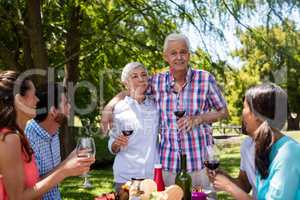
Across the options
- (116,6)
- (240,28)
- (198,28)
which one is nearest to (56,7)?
(116,6)

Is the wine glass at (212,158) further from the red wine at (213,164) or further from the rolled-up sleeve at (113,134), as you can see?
the rolled-up sleeve at (113,134)

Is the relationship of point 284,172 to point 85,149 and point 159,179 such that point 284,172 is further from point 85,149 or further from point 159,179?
point 85,149

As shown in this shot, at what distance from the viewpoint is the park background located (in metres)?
6.96

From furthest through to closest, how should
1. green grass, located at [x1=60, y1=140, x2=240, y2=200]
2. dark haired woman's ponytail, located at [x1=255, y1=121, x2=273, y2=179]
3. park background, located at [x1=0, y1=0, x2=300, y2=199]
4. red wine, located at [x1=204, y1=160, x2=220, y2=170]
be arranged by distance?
green grass, located at [x1=60, y1=140, x2=240, y2=200] → park background, located at [x1=0, y1=0, x2=300, y2=199] → red wine, located at [x1=204, y1=160, x2=220, y2=170] → dark haired woman's ponytail, located at [x1=255, y1=121, x2=273, y2=179]

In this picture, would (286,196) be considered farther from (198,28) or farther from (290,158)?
(198,28)

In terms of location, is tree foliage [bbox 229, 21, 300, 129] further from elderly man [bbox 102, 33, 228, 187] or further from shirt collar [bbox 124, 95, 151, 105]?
shirt collar [bbox 124, 95, 151, 105]

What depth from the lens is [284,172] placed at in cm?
238

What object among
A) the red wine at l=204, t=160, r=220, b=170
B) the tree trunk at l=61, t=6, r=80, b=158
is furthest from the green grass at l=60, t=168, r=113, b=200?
the red wine at l=204, t=160, r=220, b=170

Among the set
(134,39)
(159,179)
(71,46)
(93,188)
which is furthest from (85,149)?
(71,46)

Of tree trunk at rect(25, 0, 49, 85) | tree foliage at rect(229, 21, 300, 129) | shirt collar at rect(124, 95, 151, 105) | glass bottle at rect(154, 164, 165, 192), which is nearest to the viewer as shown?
glass bottle at rect(154, 164, 165, 192)

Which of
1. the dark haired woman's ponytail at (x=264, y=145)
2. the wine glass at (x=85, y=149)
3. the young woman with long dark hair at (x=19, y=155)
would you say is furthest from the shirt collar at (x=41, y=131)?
the dark haired woman's ponytail at (x=264, y=145)

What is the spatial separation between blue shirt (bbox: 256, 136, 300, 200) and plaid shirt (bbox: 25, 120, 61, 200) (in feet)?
4.74

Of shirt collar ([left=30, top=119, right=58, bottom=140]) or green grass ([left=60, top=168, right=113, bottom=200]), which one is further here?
green grass ([left=60, top=168, right=113, bottom=200])

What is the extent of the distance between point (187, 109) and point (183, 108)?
3cm
